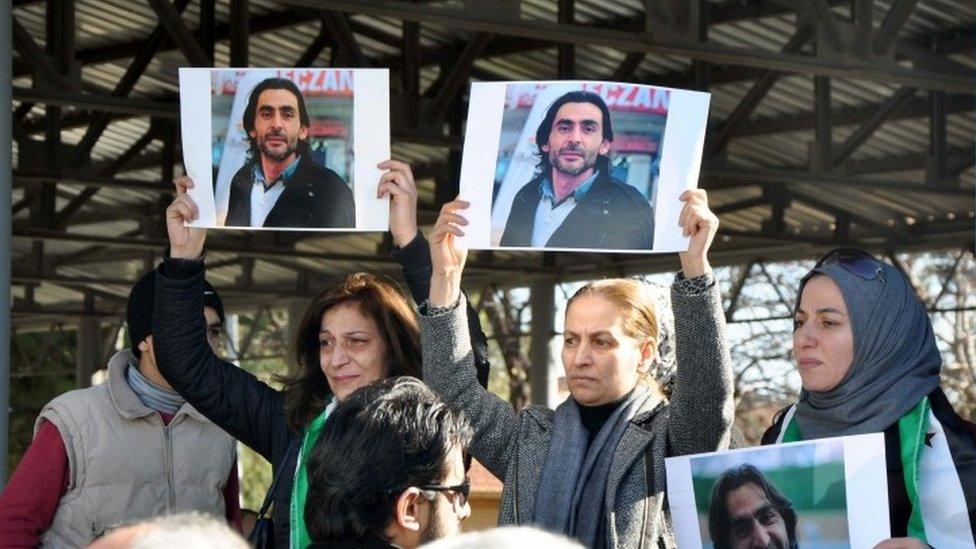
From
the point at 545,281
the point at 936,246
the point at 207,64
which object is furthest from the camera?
the point at 545,281

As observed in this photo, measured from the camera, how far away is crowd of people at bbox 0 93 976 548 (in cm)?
275

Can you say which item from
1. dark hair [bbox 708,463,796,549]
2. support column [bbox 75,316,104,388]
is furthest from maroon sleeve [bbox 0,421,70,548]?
support column [bbox 75,316,104,388]

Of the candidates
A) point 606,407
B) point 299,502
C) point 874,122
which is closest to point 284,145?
point 299,502

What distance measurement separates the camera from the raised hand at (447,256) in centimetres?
366

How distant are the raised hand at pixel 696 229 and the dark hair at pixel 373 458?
2.65 feet

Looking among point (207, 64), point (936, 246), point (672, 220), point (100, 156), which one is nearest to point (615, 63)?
A: point (207, 64)

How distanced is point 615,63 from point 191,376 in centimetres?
949

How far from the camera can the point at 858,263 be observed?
337 centimetres

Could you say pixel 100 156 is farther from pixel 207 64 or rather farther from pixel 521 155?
pixel 521 155

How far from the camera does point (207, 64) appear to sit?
1092cm

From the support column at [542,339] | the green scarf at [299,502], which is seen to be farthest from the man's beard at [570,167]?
the support column at [542,339]

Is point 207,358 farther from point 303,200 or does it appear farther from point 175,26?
point 175,26

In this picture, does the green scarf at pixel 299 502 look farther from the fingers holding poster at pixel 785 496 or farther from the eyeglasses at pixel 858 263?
the eyeglasses at pixel 858 263

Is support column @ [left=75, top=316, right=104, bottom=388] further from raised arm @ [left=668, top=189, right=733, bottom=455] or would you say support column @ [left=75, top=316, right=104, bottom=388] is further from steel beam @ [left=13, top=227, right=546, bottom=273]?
raised arm @ [left=668, top=189, right=733, bottom=455]
